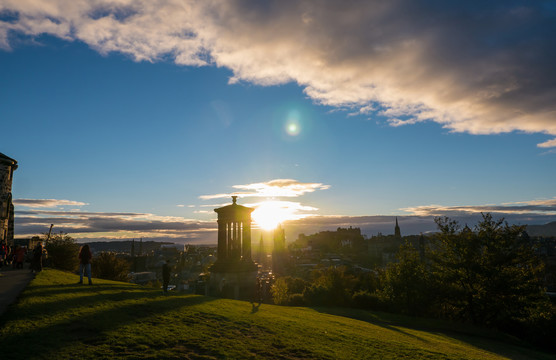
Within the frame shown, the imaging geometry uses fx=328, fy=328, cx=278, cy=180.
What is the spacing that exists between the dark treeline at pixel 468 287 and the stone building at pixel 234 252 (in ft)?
Answer: 9.11

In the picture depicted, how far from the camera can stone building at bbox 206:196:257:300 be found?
2628 centimetres

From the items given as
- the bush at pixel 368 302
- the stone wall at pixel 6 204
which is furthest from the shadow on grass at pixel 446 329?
the stone wall at pixel 6 204

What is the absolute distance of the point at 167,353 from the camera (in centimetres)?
807

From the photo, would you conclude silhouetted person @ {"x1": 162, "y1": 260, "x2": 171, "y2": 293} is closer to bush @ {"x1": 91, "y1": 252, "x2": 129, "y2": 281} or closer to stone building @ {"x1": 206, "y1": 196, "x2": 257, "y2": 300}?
stone building @ {"x1": 206, "y1": 196, "x2": 257, "y2": 300}

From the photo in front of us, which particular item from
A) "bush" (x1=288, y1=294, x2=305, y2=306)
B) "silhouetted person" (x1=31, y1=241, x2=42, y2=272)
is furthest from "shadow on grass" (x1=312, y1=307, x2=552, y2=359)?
"silhouetted person" (x1=31, y1=241, x2=42, y2=272)

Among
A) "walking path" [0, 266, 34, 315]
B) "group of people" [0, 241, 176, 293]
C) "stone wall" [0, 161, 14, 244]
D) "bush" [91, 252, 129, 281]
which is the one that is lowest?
"bush" [91, 252, 129, 281]

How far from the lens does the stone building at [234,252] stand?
86.2 ft

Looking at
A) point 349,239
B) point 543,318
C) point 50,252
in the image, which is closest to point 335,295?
point 543,318

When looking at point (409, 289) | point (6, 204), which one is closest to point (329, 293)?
point (409, 289)

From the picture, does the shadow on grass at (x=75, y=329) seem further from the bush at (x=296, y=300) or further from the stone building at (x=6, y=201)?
the stone building at (x=6, y=201)

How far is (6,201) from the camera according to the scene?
96.4 feet

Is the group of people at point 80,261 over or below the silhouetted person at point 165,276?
over

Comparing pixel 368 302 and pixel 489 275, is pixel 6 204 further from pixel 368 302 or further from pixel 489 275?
pixel 489 275

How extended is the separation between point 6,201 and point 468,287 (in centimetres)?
3991
